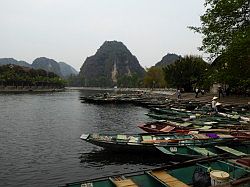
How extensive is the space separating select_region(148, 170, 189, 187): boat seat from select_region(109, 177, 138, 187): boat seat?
0.94m

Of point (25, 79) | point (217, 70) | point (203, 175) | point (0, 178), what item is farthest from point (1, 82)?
point (203, 175)

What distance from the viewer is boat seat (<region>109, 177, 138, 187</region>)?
10929 millimetres

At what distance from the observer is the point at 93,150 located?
855 inches

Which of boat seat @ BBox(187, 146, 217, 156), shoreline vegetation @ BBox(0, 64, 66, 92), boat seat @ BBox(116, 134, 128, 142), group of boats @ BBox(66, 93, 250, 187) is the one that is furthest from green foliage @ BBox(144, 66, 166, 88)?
boat seat @ BBox(187, 146, 217, 156)

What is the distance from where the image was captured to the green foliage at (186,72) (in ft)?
228

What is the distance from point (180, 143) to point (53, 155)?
29.3ft

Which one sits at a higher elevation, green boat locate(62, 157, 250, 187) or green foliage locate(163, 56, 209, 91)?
green foliage locate(163, 56, 209, 91)

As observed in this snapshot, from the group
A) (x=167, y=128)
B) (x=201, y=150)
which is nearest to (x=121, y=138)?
(x=201, y=150)

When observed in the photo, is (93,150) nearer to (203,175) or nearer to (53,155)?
(53,155)

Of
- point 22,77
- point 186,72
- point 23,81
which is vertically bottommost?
point 23,81

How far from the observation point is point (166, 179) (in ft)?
36.9

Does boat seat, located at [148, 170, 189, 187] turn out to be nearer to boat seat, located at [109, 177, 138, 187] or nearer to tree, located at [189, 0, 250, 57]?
boat seat, located at [109, 177, 138, 187]

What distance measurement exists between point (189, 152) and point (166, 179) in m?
6.02

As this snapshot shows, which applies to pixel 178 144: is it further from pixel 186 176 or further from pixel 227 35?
pixel 227 35
